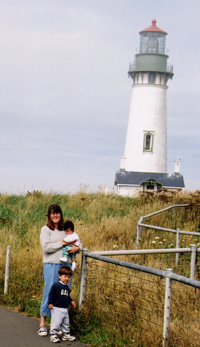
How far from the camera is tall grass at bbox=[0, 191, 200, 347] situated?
10492mm

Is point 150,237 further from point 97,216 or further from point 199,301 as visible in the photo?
point 199,301

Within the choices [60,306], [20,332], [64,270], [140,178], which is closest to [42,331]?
[20,332]

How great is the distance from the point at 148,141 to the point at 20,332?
4192 cm

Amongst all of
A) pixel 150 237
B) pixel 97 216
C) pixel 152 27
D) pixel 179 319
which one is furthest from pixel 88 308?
pixel 152 27

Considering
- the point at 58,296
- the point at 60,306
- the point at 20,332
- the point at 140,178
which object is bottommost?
the point at 20,332

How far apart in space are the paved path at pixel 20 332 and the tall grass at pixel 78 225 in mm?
310

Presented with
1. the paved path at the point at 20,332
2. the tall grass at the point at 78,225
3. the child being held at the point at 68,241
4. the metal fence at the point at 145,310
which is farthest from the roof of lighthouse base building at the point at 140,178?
the child being held at the point at 68,241

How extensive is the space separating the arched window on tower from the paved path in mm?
40455

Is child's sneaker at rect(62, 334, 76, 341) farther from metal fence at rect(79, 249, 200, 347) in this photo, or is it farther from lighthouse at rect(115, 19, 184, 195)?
lighthouse at rect(115, 19, 184, 195)

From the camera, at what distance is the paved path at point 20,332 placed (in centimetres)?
778

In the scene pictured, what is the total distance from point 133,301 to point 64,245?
1.34 metres

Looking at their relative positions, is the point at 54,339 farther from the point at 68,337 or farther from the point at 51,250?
the point at 51,250

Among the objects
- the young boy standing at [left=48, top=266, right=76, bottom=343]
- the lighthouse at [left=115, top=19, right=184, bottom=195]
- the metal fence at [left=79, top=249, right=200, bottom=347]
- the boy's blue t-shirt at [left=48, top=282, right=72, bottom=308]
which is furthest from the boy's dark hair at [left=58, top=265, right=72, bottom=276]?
the lighthouse at [left=115, top=19, right=184, bottom=195]

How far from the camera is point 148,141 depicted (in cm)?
4975
